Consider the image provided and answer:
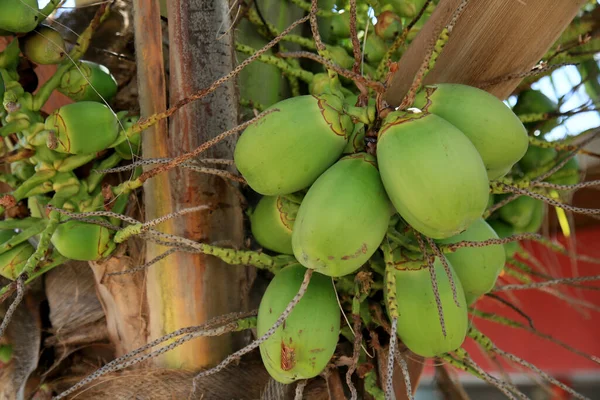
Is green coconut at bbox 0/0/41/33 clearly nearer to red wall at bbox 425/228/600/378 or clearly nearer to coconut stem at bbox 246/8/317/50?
coconut stem at bbox 246/8/317/50

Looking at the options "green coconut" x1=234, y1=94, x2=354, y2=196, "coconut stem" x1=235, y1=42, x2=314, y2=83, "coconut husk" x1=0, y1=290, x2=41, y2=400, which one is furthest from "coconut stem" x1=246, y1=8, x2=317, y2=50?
"coconut husk" x1=0, y1=290, x2=41, y2=400

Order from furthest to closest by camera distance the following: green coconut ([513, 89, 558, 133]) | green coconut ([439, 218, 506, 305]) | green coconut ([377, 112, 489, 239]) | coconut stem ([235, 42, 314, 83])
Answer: green coconut ([513, 89, 558, 133]), coconut stem ([235, 42, 314, 83]), green coconut ([439, 218, 506, 305]), green coconut ([377, 112, 489, 239])

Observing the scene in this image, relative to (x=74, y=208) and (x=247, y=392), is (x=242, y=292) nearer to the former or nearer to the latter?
(x=247, y=392)

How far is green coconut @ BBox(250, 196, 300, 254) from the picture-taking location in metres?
0.88

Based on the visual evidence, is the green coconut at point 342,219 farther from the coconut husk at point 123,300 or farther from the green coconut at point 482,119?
the coconut husk at point 123,300

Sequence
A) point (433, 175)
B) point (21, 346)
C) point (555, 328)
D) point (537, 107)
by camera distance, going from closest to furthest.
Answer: point (433, 175) → point (21, 346) → point (537, 107) → point (555, 328)

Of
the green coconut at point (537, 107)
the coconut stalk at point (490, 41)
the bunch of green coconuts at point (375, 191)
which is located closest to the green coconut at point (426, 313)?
the bunch of green coconuts at point (375, 191)

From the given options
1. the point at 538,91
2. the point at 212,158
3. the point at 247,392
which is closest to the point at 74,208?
the point at 212,158

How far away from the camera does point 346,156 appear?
75 centimetres

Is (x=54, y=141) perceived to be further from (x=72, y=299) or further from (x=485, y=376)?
(x=485, y=376)

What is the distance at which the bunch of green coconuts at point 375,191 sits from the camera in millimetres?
661

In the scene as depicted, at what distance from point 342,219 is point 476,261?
281mm

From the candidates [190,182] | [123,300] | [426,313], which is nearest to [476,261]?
[426,313]

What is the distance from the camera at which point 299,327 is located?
0.78 m
